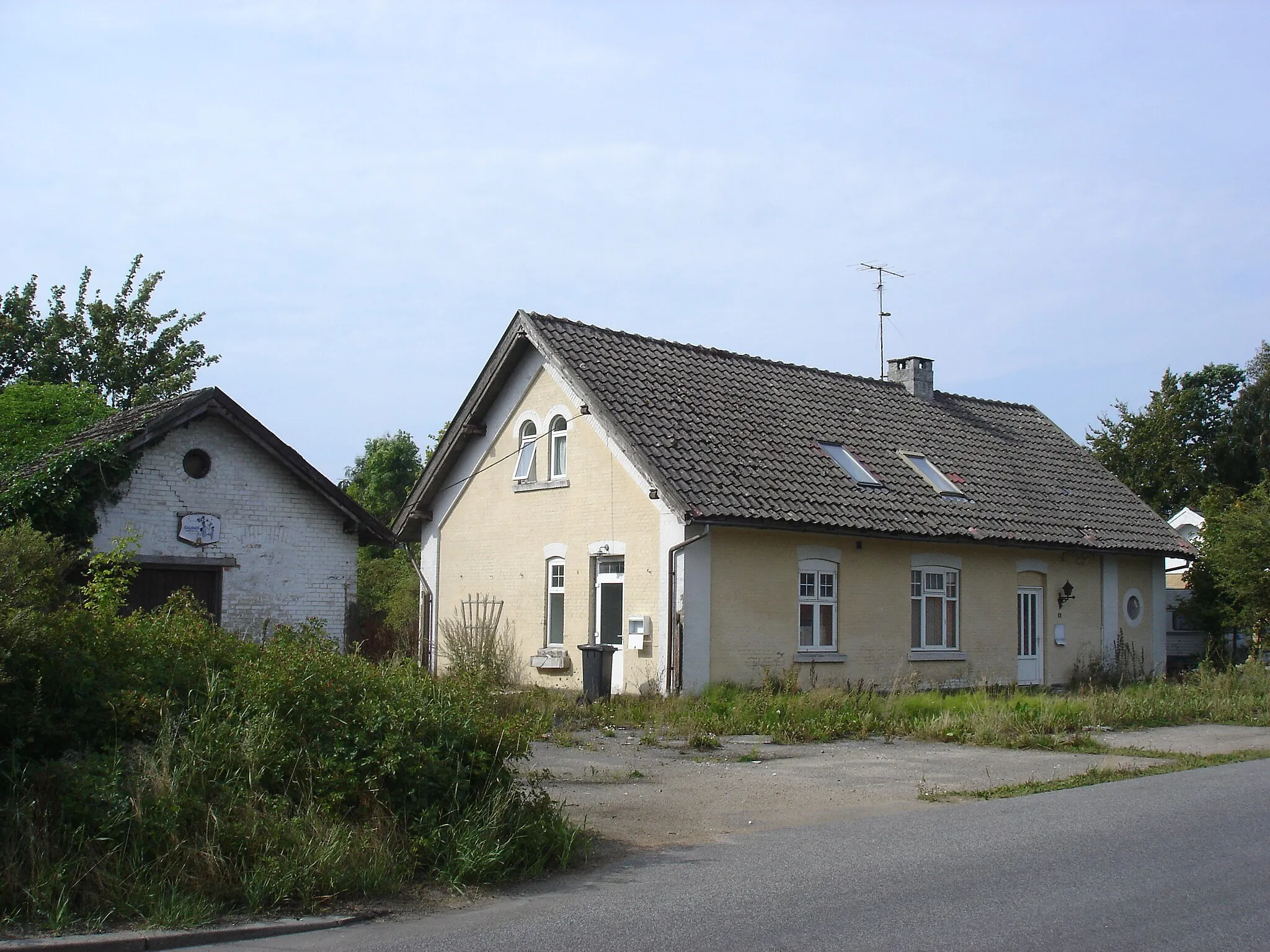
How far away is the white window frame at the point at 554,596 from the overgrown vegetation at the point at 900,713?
6.83ft

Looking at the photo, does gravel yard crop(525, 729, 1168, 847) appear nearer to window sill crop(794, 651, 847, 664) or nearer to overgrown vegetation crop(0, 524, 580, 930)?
overgrown vegetation crop(0, 524, 580, 930)

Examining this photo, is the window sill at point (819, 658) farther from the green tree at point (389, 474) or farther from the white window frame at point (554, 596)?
the green tree at point (389, 474)

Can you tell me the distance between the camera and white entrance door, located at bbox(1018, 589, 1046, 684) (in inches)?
983

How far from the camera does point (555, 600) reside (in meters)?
22.9

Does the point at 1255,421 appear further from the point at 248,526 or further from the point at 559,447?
the point at 248,526

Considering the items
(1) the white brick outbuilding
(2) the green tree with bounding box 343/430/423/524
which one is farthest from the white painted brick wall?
(2) the green tree with bounding box 343/430/423/524

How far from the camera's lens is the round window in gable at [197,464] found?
1884 cm

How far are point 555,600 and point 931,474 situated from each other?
308 inches

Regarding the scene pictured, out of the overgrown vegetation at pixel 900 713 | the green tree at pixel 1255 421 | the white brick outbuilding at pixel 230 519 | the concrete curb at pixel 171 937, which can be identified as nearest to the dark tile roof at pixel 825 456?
the overgrown vegetation at pixel 900 713

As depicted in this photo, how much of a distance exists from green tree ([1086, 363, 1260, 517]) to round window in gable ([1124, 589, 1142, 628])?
84.7ft

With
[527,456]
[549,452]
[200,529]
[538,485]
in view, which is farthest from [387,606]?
[200,529]

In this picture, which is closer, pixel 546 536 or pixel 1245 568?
pixel 546 536

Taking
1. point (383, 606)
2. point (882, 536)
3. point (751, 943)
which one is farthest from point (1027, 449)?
point (751, 943)

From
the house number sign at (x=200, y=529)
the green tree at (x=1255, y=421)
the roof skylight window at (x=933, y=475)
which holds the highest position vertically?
the green tree at (x=1255, y=421)
